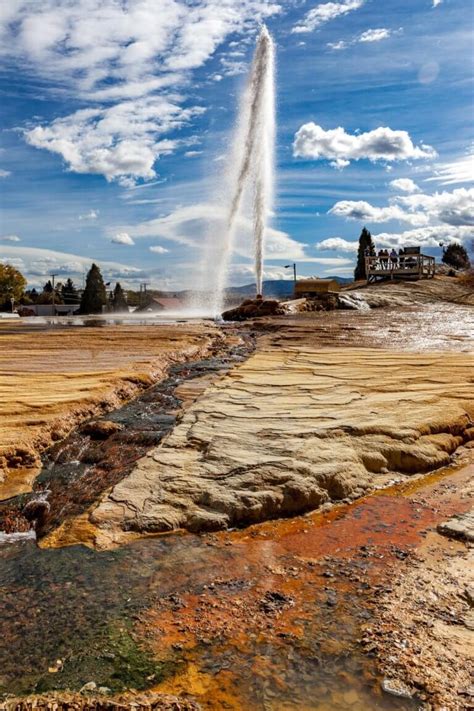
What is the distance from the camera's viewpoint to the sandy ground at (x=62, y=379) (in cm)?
473

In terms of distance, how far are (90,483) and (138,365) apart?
4463 mm

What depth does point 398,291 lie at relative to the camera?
23734 mm

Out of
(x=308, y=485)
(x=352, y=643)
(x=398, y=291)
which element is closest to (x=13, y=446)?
(x=308, y=485)

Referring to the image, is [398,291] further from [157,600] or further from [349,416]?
[157,600]

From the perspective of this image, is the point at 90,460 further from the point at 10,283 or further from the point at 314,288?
the point at 10,283

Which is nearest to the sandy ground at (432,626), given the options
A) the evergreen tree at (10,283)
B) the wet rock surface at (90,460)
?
the wet rock surface at (90,460)

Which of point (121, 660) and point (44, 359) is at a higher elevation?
point (44, 359)

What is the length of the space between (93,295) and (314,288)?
107ft

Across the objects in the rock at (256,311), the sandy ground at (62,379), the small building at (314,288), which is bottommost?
the sandy ground at (62,379)

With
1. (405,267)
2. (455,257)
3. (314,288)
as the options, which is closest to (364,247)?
(455,257)

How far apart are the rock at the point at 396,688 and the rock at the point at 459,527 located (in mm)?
1306

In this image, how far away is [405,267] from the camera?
1152 inches

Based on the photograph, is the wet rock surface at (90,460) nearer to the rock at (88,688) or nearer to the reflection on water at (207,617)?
the reflection on water at (207,617)

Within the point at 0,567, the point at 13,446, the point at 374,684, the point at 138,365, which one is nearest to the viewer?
the point at 374,684
